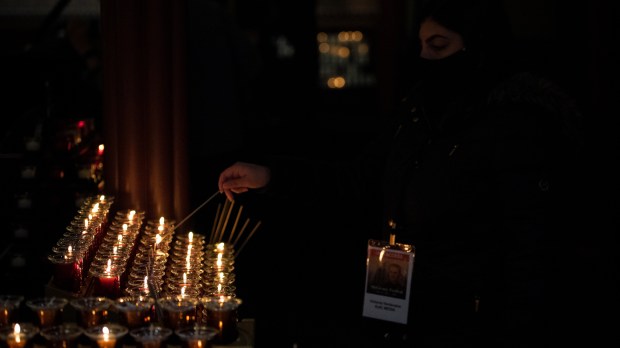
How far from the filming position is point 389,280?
358 centimetres

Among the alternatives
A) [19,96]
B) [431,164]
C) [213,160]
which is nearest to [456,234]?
[431,164]

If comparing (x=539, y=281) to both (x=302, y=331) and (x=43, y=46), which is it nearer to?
(x=302, y=331)

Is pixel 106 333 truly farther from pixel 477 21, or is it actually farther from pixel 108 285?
pixel 477 21

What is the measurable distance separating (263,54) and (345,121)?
129cm

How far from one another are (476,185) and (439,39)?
56cm

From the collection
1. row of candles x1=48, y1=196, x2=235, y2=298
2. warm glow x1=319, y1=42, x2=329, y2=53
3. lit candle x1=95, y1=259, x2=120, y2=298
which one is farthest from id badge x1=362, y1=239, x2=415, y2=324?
warm glow x1=319, y1=42, x2=329, y2=53

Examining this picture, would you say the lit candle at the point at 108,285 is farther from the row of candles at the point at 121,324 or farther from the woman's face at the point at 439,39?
the woman's face at the point at 439,39

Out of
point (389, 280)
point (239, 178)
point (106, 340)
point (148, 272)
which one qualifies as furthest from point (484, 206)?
point (106, 340)

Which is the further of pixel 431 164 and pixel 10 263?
pixel 10 263

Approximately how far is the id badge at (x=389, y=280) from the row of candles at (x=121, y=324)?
2.49ft

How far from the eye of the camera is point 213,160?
6434 mm

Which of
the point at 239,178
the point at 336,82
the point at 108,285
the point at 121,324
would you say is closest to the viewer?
the point at 121,324

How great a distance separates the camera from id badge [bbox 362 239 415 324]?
139 inches

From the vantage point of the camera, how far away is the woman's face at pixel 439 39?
11.5 feet
